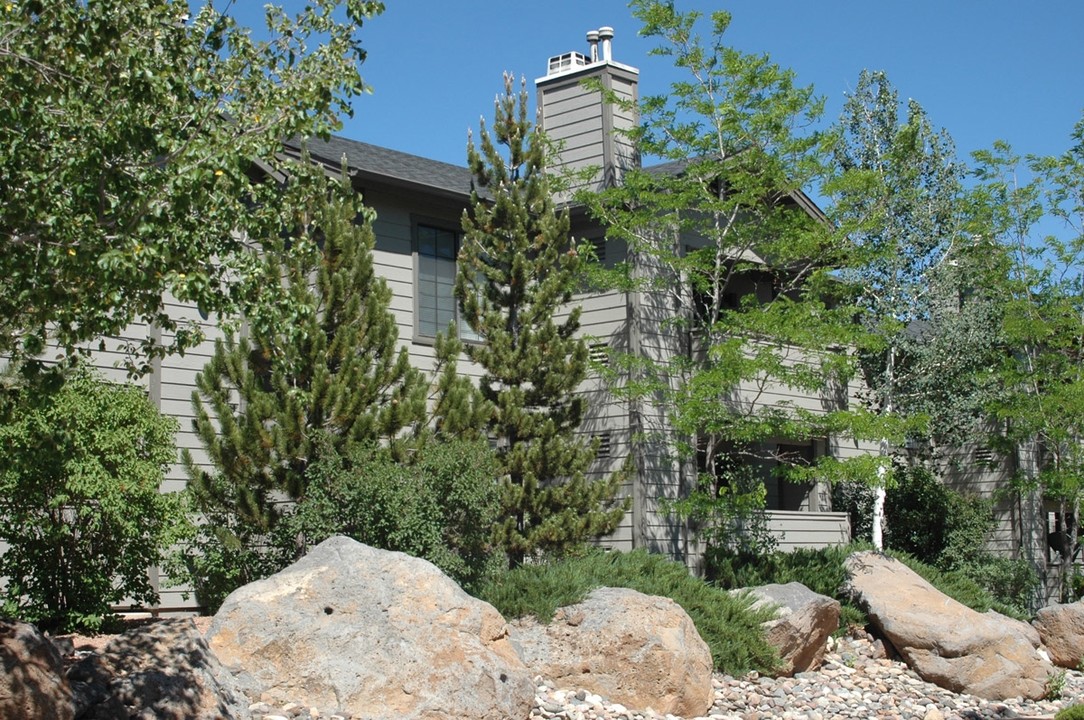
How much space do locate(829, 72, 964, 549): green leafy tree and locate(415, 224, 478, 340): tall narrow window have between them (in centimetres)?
638

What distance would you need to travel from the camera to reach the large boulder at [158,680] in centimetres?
794

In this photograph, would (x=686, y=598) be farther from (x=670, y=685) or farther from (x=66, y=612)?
(x=66, y=612)

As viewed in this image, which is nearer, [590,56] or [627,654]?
[627,654]

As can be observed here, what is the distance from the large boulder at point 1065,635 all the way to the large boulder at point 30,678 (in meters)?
13.8

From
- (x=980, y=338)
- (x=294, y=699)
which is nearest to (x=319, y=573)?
(x=294, y=699)

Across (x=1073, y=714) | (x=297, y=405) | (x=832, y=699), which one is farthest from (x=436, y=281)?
(x=1073, y=714)

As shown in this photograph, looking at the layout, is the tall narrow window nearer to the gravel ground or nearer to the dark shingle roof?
the dark shingle roof

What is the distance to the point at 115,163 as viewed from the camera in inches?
287

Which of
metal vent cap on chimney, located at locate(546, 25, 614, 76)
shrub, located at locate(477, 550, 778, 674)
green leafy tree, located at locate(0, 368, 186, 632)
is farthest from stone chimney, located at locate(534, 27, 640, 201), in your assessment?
green leafy tree, located at locate(0, 368, 186, 632)

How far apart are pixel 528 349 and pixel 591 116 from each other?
4525mm

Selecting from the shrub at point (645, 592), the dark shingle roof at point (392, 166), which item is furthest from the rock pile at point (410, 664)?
the dark shingle roof at point (392, 166)

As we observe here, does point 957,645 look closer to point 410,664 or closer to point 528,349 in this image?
point 528,349

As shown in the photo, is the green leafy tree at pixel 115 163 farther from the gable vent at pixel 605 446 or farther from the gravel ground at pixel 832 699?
the gable vent at pixel 605 446

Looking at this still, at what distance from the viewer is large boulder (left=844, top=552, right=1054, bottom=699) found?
1430 centimetres
